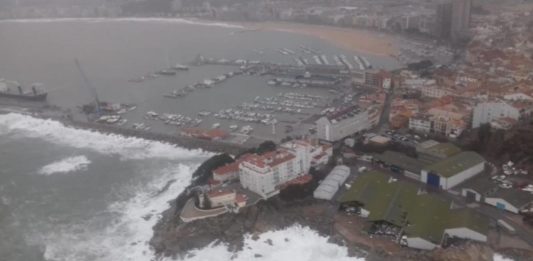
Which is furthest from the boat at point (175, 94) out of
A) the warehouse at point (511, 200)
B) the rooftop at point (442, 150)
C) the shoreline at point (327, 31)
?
the warehouse at point (511, 200)

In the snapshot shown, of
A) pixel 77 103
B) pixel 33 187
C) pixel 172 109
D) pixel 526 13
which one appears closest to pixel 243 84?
pixel 172 109

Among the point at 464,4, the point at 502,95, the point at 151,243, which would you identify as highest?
the point at 464,4

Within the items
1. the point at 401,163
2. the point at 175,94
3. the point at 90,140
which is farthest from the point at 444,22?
the point at 90,140

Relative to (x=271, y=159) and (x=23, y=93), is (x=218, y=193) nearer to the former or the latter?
(x=271, y=159)

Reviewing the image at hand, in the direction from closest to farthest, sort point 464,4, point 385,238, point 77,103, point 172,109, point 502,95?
point 385,238
point 502,95
point 172,109
point 77,103
point 464,4

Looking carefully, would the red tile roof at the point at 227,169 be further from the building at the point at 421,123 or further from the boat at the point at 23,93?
the boat at the point at 23,93

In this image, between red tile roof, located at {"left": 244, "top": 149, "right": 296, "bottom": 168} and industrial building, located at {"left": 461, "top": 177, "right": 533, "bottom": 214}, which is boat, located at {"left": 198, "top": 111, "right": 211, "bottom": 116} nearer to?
red tile roof, located at {"left": 244, "top": 149, "right": 296, "bottom": 168}

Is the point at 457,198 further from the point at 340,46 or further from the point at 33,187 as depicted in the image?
the point at 340,46
